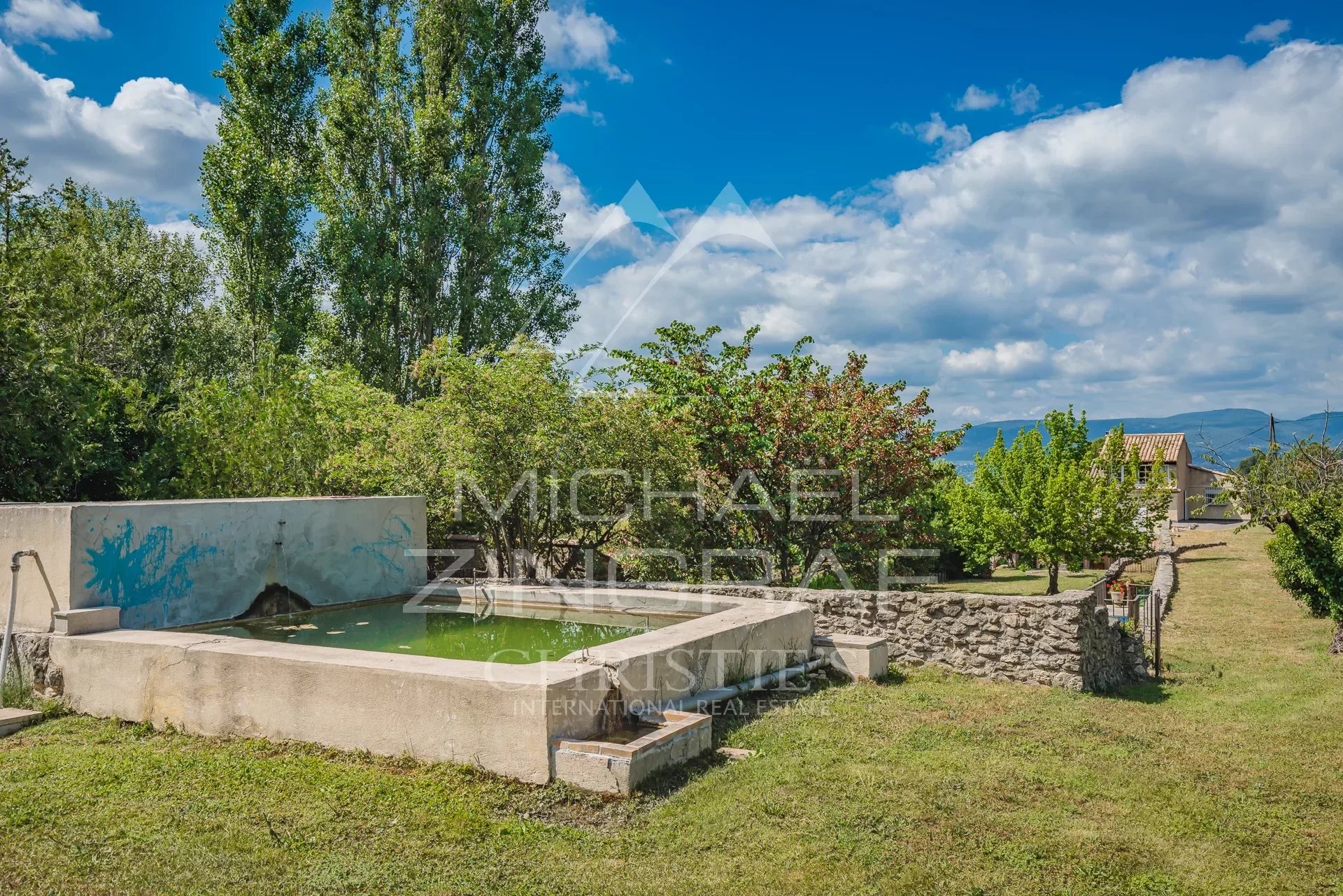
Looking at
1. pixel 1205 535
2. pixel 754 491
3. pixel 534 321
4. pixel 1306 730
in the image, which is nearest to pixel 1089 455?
pixel 754 491

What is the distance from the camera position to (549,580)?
36.7ft

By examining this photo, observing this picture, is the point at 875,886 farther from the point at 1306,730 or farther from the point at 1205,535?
the point at 1205,535

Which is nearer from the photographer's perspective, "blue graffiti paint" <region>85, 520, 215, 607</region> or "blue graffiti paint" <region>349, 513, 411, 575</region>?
"blue graffiti paint" <region>85, 520, 215, 607</region>

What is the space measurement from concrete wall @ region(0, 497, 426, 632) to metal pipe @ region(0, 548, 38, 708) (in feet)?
0.30

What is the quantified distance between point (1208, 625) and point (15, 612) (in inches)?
626

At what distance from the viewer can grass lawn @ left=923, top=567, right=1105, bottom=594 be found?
20.3 m

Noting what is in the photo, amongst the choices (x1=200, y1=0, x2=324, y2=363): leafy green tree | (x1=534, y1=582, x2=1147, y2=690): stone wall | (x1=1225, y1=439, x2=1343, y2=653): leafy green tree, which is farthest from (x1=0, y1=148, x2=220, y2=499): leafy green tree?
(x1=1225, y1=439, x2=1343, y2=653): leafy green tree

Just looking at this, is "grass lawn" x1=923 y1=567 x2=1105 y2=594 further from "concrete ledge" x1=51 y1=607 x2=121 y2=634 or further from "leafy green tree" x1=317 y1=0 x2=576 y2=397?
"concrete ledge" x1=51 y1=607 x2=121 y2=634

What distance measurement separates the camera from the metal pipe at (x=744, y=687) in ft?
21.9

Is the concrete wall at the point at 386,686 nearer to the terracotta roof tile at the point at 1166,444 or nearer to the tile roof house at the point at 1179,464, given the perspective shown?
the tile roof house at the point at 1179,464

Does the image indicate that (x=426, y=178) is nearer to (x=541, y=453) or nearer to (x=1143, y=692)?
(x=541, y=453)

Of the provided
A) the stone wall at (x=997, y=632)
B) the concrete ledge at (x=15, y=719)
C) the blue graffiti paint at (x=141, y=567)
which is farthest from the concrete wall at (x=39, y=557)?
the stone wall at (x=997, y=632)

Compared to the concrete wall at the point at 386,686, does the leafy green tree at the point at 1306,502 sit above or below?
above

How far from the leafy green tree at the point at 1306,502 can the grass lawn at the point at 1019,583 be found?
466cm
